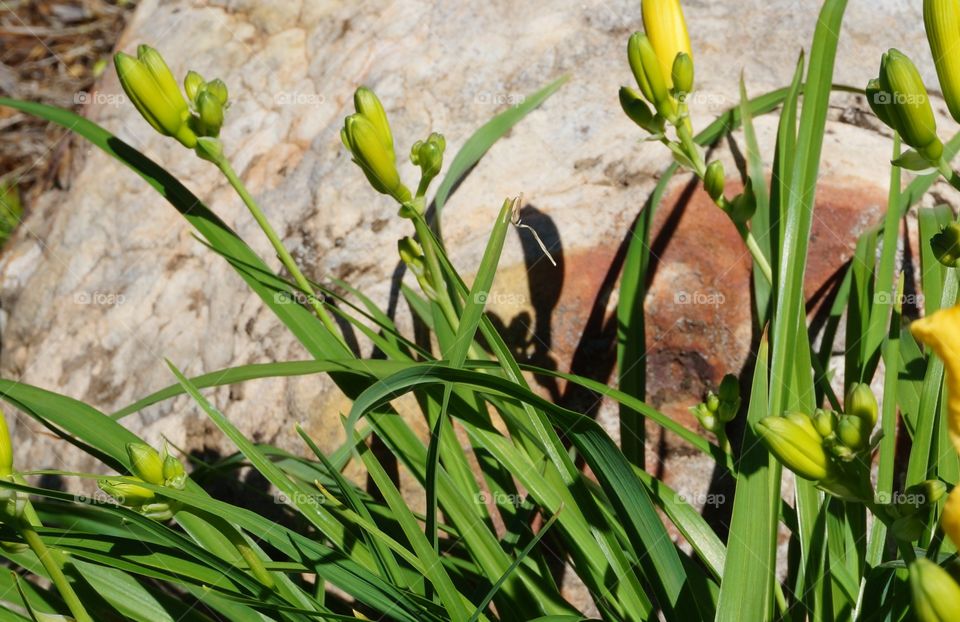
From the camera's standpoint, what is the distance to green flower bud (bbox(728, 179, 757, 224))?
0.98 m

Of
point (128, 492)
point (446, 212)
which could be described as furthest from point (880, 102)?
point (446, 212)

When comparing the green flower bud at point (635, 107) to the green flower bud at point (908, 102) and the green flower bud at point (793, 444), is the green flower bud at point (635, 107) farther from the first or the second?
the green flower bud at point (793, 444)

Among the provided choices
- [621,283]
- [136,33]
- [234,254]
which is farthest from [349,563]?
[136,33]

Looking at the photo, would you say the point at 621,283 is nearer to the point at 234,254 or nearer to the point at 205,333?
the point at 234,254

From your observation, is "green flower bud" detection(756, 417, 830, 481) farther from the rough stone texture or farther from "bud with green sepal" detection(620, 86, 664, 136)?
the rough stone texture

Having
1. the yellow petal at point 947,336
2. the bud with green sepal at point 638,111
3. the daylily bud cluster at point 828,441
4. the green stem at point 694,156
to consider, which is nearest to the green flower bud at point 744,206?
the green stem at point 694,156

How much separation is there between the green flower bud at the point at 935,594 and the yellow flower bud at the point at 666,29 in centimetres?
64

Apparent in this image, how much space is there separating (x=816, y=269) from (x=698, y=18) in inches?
22.6

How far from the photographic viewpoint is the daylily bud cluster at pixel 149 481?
787mm

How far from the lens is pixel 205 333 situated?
1.61 meters

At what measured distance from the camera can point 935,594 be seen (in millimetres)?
477

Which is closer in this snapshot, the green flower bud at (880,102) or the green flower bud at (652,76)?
the green flower bud at (880,102)

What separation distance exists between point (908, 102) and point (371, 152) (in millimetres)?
498

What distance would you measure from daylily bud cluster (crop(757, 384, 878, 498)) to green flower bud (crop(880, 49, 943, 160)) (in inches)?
8.5
